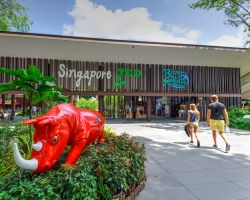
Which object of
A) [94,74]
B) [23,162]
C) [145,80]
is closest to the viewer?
[23,162]

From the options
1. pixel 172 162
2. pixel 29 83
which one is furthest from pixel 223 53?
pixel 29 83

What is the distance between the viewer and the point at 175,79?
2223cm

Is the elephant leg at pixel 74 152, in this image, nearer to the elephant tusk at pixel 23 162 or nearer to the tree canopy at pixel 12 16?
the elephant tusk at pixel 23 162

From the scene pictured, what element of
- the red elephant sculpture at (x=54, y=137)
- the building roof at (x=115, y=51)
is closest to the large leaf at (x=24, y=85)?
the red elephant sculpture at (x=54, y=137)

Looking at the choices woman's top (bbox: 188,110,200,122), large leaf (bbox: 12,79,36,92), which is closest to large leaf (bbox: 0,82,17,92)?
large leaf (bbox: 12,79,36,92)

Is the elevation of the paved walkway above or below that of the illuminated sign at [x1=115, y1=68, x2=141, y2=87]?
below

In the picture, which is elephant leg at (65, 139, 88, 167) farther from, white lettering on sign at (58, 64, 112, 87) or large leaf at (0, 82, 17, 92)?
white lettering on sign at (58, 64, 112, 87)

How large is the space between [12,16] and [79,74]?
691 cm

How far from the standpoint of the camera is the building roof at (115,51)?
16422mm

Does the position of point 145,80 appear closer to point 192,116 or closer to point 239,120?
point 239,120

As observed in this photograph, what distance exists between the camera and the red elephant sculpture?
3240 millimetres

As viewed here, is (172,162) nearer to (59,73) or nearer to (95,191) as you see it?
(95,191)

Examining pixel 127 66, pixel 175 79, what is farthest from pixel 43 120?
pixel 175 79

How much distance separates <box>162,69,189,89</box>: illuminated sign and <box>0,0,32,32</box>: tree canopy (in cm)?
1320
